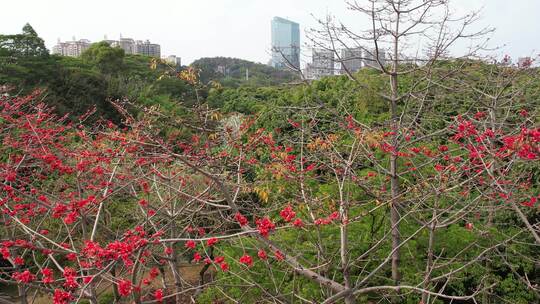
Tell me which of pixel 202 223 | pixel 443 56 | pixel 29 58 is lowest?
pixel 202 223

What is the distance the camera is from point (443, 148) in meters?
5.60

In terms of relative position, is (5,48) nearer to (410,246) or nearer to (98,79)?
(98,79)

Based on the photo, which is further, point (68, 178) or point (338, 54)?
point (68, 178)

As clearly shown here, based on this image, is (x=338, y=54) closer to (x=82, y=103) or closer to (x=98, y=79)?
(x=82, y=103)

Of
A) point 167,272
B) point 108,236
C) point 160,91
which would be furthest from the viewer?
point 160,91

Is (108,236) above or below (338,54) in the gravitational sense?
below

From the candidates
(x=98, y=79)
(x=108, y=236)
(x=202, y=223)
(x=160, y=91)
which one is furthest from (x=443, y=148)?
(x=160, y=91)

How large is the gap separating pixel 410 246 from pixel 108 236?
5140mm

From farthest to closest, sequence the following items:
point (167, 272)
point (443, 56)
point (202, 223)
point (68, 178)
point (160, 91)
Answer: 1. point (160, 91)
2. point (167, 272)
3. point (202, 223)
4. point (68, 178)
5. point (443, 56)

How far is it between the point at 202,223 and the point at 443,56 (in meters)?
5.70

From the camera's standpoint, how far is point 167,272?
31.8ft

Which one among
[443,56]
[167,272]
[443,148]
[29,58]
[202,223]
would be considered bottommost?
A: [167,272]

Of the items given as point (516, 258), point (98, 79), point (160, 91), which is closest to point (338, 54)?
point (516, 258)

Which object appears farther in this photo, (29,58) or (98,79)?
(98,79)
